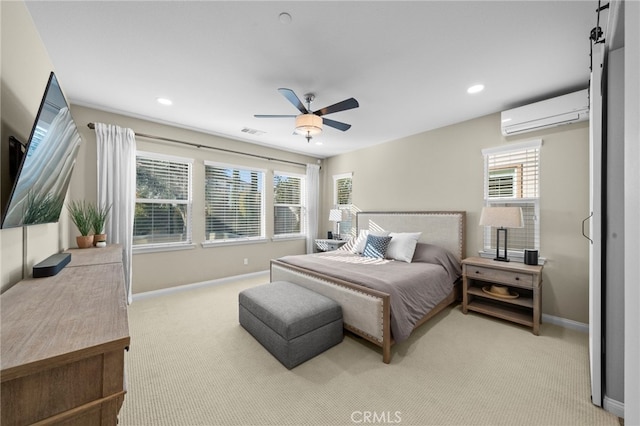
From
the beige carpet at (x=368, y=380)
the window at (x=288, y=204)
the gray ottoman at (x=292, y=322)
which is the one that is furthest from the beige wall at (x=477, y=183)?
the gray ottoman at (x=292, y=322)

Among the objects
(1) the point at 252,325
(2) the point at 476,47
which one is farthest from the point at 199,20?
(1) the point at 252,325

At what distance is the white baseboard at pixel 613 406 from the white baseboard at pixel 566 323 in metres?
1.51

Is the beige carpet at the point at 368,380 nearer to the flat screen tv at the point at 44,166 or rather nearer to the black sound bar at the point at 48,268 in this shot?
the black sound bar at the point at 48,268

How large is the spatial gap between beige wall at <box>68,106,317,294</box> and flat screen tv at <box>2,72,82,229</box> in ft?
5.89

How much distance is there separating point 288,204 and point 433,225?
3.03 metres

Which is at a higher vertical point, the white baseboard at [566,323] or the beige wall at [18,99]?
the beige wall at [18,99]

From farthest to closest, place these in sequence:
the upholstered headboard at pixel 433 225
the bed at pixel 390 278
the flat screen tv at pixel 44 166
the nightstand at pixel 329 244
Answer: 1. the nightstand at pixel 329 244
2. the upholstered headboard at pixel 433 225
3. the bed at pixel 390 278
4. the flat screen tv at pixel 44 166

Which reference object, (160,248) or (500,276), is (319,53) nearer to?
(500,276)

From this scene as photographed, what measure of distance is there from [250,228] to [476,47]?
4320 millimetres

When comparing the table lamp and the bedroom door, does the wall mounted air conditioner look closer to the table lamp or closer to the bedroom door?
the table lamp

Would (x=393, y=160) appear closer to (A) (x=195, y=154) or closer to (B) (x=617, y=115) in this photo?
(B) (x=617, y=115)

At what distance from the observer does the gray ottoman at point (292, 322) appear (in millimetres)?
2102

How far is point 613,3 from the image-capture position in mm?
1304
